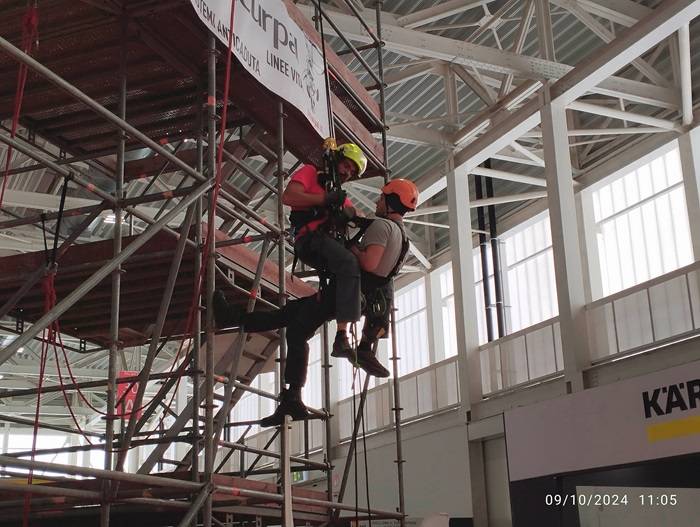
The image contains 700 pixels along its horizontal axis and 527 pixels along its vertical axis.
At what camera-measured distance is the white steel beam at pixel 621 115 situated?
1875 cm

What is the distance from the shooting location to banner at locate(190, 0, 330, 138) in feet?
25.5

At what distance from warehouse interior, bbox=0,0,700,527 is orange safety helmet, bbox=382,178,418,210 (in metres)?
1.15

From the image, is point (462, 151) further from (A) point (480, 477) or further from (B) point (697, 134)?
(A) point (480, 477)

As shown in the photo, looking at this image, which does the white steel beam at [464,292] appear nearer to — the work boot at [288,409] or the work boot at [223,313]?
the work boot at [288,409]

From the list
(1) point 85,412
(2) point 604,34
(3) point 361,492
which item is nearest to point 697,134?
(2) point 604,34

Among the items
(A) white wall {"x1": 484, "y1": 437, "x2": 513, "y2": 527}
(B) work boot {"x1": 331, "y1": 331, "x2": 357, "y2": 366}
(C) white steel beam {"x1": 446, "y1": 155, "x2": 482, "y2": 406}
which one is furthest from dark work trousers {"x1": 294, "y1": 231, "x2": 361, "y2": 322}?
(C) white steel beam {"x1": 446, "y1": 155, "x2": 482, "y2": 406}

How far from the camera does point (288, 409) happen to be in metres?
7.13

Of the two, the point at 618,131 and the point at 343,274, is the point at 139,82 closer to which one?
the point at 343,274

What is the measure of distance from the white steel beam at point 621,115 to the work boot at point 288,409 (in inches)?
514

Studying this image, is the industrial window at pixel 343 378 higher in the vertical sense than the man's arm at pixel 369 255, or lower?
higher

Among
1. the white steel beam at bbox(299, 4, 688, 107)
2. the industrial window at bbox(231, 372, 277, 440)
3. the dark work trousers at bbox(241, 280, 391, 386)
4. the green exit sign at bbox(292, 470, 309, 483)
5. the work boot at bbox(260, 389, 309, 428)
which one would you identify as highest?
the white steel beam at bbox(299, 4, 688, 107)

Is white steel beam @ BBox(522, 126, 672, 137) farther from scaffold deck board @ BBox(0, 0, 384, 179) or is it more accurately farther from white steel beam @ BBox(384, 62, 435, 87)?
scaffold deck board @ BBox(0, 0, 384, 179)

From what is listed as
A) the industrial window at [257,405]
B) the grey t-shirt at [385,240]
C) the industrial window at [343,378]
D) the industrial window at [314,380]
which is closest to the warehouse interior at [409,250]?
the industrial window at [314,380]

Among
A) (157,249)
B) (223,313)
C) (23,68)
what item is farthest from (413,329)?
(23,68)
